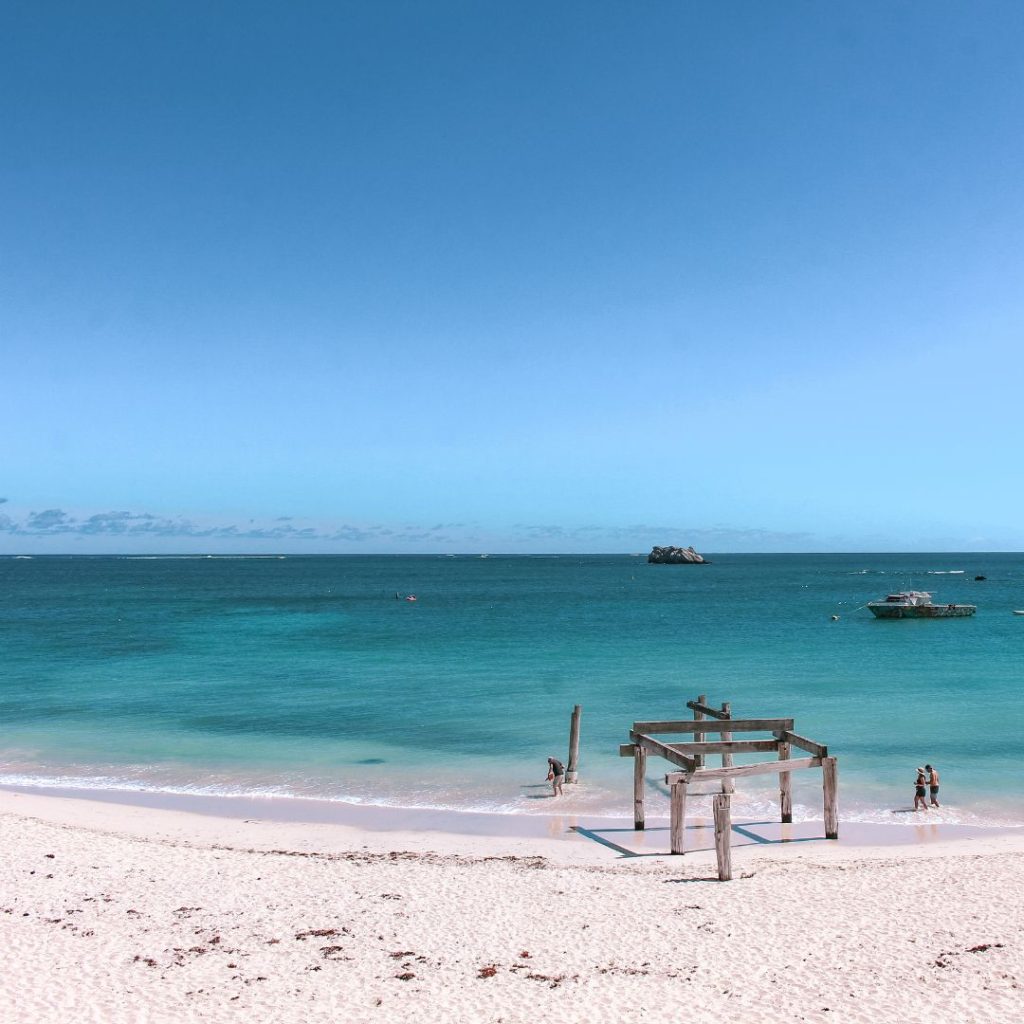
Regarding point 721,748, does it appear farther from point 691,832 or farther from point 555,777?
point 555,777

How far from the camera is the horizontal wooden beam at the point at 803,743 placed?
17.9 metres

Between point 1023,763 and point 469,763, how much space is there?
51.1 ft

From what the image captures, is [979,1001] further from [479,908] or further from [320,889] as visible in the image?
[320,889]

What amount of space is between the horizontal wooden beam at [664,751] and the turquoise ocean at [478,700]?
247 centimetres

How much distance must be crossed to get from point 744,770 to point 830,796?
72.8 inches

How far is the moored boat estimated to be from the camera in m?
69.0

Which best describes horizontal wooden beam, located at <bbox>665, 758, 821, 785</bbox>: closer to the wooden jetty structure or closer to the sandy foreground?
the wooden jetty structure

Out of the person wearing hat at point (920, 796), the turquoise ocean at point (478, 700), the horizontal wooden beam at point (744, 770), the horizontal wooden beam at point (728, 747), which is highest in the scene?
A: the horizontal wooden beam at point (728, 747)

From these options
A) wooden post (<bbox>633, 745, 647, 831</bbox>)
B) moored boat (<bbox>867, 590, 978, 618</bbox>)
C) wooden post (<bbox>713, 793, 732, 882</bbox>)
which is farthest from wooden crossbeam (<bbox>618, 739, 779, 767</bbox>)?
moored boat (<bbox>867, 590, 978, 618</bbox>)

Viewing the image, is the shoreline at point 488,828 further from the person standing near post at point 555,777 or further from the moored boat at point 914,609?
the moored boat at point 914,609

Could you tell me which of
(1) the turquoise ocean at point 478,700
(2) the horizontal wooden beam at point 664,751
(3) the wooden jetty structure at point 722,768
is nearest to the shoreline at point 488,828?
(3) the wooden jetty structure at point 722,768

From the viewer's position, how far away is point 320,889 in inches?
568

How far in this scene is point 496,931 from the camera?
12562 millimetres

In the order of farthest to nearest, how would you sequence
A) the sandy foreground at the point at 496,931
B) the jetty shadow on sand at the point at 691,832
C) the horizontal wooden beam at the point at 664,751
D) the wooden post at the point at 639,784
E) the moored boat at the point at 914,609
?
the moored boat at the point at 914,609
the wooden post at the point at 639,784
the jetty shadow on sand at the point at 691,832
the horizontal wooden beam at the point at 664,751
the sandy foreground at the point at 496,931
